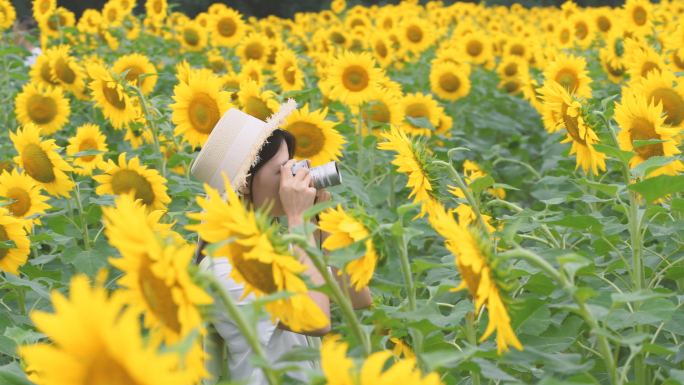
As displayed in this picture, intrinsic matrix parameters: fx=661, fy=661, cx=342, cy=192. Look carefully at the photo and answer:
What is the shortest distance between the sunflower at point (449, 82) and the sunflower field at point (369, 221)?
0.01m

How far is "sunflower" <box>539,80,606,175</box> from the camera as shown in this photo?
1705mm

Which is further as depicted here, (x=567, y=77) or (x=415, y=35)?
(x=415, y=35)

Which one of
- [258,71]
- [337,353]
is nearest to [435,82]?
[258,71]

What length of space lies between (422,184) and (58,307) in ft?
3.52

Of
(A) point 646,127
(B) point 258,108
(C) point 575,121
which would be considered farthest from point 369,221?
(B) point 258,108

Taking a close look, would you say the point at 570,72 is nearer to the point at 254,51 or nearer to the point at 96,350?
the point at 254,51

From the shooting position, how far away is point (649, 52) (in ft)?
9.61

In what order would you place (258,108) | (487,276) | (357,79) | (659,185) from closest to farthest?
1. (487,276)
2. (659,185)
3. (258,108)
4. (357,79)

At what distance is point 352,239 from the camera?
105cm

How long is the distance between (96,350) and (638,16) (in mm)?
4608

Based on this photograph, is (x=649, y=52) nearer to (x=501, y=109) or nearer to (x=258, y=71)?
(x=258, y=71)

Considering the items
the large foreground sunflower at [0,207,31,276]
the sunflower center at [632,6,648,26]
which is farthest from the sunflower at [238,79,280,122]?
the sunflower center at [632,6,648,26]

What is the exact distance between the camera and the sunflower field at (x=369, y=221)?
794 mm

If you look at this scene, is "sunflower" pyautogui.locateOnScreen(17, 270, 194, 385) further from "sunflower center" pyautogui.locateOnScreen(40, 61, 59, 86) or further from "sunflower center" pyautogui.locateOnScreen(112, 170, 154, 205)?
"sunflower center" pyautogui.locateOnScreen(40, 61, 59, 86)
